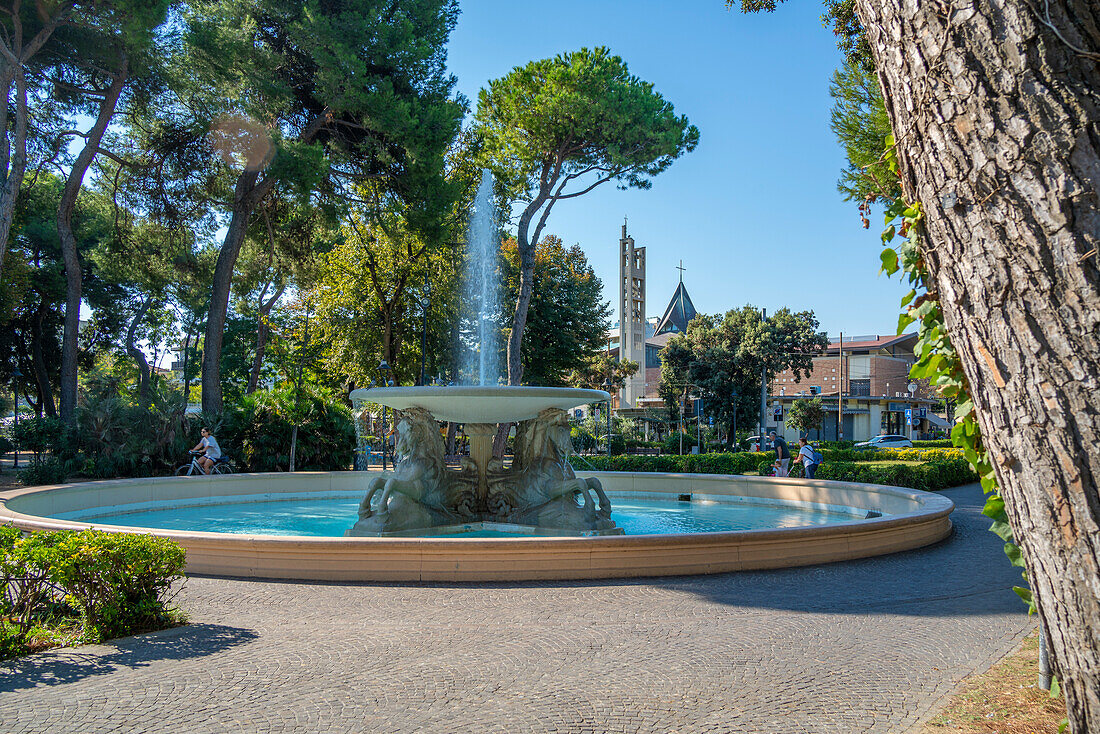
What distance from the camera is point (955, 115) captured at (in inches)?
71.1

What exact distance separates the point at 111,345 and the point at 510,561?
38.2m

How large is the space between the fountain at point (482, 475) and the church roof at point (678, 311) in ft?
290

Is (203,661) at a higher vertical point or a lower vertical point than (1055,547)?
lower

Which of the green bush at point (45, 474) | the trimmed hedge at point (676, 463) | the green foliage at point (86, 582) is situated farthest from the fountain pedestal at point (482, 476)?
the green bush at point (45, 474)

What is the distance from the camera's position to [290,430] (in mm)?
20312

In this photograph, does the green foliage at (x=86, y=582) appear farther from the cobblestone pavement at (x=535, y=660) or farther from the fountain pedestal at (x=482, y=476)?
the fountain pedestal at (x=482, y=476)

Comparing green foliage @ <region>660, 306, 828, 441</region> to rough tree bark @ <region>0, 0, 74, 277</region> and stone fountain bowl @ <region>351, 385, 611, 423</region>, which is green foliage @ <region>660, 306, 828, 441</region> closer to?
rough tree bark @ <region>0, 0, 74, 277</region>

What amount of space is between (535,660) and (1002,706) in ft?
7.64

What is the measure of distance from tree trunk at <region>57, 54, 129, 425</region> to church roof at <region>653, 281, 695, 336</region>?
8097 centimetres

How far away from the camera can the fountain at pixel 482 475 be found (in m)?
8.66

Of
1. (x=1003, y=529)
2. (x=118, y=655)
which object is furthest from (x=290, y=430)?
(x=1003, y=529)

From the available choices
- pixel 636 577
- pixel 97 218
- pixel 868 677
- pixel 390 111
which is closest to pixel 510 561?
pixel 636 577

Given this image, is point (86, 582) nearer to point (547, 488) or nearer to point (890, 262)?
point (890, 262)

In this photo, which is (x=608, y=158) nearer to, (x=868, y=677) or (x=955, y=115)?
(x=868, y=677)
